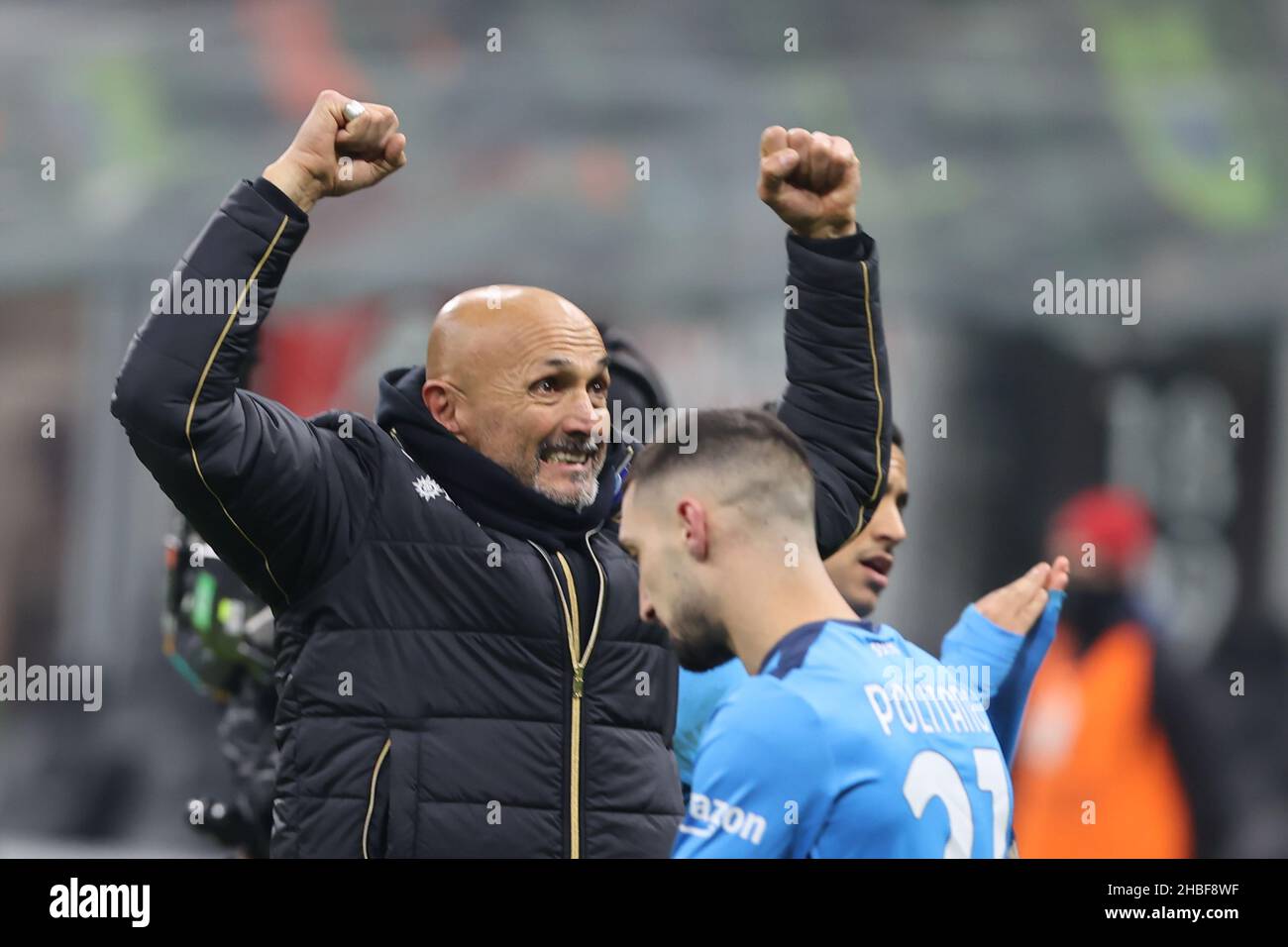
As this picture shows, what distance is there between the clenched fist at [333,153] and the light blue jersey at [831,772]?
3.88 ft

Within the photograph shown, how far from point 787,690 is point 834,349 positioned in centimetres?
125

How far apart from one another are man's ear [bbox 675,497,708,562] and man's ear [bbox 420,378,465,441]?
837 millimetres

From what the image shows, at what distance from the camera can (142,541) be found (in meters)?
9.52

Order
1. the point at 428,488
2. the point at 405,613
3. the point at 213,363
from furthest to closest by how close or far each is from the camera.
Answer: the point at 428,488 → the point at 405,613 → the point at 213,363

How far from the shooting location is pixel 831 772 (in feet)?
8.43

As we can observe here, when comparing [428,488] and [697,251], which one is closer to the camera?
[428,488]

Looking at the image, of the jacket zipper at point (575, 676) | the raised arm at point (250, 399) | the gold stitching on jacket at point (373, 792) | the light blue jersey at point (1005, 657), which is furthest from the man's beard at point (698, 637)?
the light blue jersey at point (1005, 657)

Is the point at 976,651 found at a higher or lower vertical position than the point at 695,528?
lower

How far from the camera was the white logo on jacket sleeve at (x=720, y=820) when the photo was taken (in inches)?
100

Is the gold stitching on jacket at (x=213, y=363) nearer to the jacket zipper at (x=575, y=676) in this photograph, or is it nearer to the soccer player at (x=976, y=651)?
the jacket zipper at (x=575, y=676)

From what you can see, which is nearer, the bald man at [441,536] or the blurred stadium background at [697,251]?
the bald man at [441,536]

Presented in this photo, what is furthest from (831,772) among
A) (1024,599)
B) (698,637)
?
(1024,599)

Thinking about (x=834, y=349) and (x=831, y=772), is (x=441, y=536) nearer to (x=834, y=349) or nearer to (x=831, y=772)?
(x=834, y=349)

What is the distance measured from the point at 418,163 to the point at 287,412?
7295 millimetres
